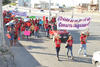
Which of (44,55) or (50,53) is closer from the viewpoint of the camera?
(44,55)

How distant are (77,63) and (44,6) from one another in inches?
3194

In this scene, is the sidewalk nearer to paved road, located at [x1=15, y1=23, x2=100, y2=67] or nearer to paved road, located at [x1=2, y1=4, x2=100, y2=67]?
paved road, located at [x1=2, y1=4, x2=100, y2=67]

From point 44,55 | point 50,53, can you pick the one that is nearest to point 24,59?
point 44,55

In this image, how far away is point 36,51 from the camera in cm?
1535

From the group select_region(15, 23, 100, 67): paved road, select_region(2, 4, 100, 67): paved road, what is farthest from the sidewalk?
select_region(15, 23, 100, 67): paved road

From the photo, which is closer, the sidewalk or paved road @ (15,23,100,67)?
the sidewalk

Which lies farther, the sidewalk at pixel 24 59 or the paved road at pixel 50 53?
the paved road at pixel 50 53

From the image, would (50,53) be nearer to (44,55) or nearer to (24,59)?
(44,55)

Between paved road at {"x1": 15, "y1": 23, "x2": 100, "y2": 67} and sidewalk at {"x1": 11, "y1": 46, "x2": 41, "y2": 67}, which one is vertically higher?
sidewalk at {"x1": 11, "y1": 46, "x2": 41, "y2": 67}

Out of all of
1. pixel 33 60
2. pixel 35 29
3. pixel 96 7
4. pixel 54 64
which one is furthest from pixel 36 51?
pixel 96 7

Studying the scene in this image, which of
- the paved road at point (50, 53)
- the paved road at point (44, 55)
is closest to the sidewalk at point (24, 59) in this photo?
the paved road at point (44, 55)

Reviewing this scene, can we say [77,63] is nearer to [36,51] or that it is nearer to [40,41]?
[36,51]

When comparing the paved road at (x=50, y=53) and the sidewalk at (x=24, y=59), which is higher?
the sidewalk at (x=24, y=59)

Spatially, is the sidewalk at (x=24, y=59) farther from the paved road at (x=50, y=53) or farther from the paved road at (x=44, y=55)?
the paved road at (x=50, y=53)
